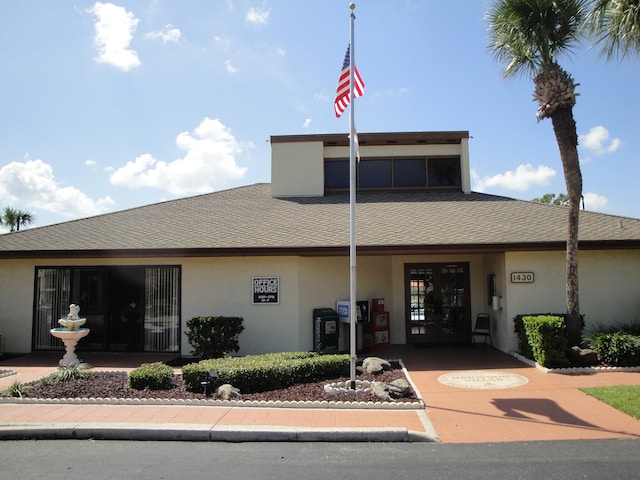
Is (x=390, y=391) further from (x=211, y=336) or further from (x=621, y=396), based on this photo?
(x=211, y=336)

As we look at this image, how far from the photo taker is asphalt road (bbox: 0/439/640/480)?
4867 millimetres

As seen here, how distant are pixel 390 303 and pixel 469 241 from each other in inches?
138

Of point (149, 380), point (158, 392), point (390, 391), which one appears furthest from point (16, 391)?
point (390, 391)

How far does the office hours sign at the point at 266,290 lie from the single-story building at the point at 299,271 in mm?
26

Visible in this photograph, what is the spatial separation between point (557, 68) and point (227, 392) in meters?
9.94

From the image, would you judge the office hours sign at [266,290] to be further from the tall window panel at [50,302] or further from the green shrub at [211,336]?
the tall window panel at [50,302]

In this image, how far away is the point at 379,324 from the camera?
12.8m

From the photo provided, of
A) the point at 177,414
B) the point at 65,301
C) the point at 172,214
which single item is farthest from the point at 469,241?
the point at 65,301

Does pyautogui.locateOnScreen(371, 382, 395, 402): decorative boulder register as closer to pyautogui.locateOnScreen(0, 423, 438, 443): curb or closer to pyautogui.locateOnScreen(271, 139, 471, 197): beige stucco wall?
pyautogui.locateOnScreen(0, 423, 438, 443): curb

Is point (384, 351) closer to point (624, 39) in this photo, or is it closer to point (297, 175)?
point (297, 175)

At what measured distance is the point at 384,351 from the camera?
12.4m

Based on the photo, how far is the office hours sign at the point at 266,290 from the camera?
11.7 metres

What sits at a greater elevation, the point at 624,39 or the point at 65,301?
the point at 624,39

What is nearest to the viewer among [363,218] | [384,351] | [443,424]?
[443,424]
